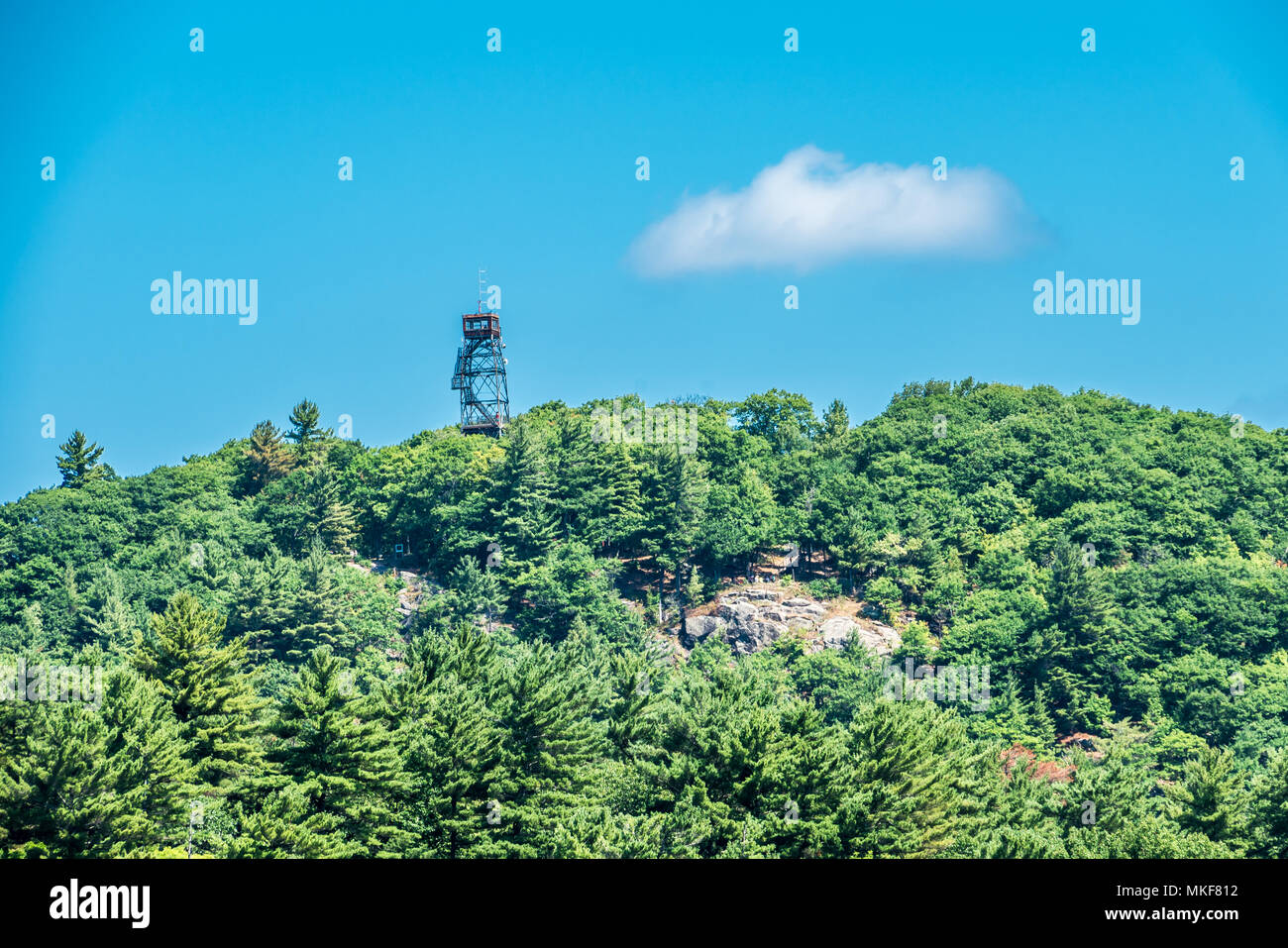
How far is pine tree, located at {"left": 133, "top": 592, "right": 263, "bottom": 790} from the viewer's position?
48719 millimetres

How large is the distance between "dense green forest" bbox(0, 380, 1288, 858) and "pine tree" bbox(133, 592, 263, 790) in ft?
0.48

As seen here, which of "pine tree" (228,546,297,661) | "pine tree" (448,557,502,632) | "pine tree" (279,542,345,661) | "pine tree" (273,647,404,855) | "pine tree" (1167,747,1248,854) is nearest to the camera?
"pine tree" (273,647,404,855)

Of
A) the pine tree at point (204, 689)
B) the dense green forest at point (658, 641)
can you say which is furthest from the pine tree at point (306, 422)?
the pine tree at point (204, 689)

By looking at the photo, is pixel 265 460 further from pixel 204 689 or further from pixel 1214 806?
pixel 1214 806

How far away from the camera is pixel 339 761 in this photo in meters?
45.5

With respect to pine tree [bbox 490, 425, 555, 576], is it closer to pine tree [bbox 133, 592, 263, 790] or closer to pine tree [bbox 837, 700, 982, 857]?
pine tree [bbox 133, 592, 263, 790]

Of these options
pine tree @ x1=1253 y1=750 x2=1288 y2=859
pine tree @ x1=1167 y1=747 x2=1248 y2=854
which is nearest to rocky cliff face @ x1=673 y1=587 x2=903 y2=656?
pine tree @ x1=1167 y1=747 x2=1248 y2=854

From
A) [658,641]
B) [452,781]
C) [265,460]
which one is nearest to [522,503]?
[658,641]

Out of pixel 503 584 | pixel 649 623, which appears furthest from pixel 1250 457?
pixel 503 584

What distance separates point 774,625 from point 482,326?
37610mm

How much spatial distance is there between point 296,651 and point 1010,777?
4321 cm

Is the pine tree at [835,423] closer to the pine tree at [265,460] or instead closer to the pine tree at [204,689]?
the pine tree at [265,460]

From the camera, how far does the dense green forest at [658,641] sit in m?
45.4

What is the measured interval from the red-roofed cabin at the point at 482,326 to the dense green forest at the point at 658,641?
306 inches
